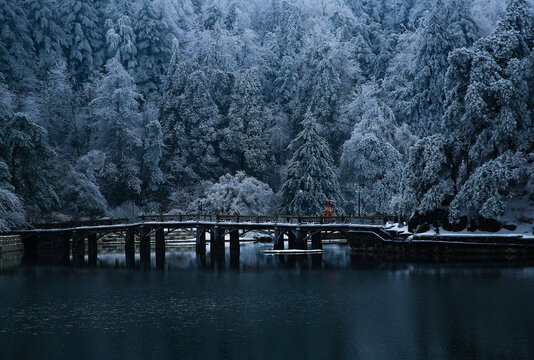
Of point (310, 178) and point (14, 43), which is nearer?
point (310, 178)

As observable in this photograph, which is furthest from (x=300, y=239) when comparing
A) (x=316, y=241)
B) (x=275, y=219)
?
(x=316, y=241)

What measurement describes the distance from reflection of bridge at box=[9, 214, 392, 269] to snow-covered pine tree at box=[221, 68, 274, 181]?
64.8ft

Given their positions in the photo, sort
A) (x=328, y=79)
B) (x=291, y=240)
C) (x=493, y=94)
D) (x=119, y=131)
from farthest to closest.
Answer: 1. (x=328, y=79)
2. (x=119, y=131)
3. (x=291, y=240)
4. (x=493, y=94)

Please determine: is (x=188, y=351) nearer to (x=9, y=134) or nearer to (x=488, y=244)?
(x=488, y=244)

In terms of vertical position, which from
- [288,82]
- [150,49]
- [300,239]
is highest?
[150,49]

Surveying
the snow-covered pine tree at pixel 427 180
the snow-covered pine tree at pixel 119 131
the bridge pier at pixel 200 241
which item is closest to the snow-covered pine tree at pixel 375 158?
the snow-covered pine tree at pixel 427 180

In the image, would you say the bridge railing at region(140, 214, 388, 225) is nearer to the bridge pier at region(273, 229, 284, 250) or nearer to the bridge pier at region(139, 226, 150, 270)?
the bridge pier at region(273, 229, 284, 250)

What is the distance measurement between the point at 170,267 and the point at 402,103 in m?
36.2

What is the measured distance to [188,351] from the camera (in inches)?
1077

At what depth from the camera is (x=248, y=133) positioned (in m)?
83.9

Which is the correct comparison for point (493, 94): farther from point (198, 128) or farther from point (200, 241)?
point (198, 128)

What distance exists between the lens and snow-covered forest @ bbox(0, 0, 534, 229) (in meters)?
55.4

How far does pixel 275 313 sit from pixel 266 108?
54831 mm

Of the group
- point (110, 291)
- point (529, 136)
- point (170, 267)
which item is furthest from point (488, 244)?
point (110, 291)
